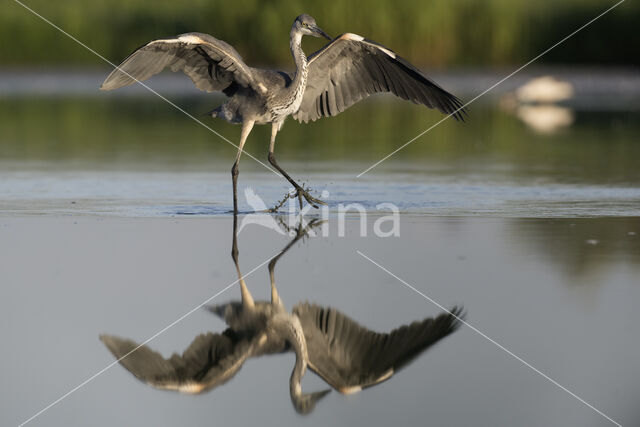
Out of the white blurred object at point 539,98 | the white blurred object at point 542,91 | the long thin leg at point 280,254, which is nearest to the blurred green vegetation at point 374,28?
the white blurred object at point 539,98

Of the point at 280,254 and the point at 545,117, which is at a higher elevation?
the point at 545,117

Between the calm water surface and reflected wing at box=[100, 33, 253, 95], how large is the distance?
1.14m

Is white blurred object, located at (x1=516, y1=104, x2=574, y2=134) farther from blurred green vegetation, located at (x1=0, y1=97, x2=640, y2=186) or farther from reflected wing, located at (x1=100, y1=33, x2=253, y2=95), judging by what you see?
reflected wing, located at (x1=100, y1=33, x2=253, y2=95)

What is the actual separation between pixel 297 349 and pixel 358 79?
5.89m

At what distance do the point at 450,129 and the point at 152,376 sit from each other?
14975 millimetres

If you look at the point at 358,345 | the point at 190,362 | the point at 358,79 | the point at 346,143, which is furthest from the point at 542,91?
the point at 190,362

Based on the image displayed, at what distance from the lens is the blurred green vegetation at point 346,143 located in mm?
13406

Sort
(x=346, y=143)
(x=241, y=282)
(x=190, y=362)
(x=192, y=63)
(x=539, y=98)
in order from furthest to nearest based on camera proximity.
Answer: (x=539, y=98) < (x=346, y=143) < (x=192, y=63) < (x=241, y=282) < (x=190, y=362)

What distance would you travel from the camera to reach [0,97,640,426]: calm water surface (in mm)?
4812

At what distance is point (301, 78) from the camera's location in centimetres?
1048

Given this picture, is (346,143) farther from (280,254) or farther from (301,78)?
(280,254)

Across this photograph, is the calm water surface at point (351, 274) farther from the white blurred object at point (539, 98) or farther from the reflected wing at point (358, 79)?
the white blurred object at point (539, 98)

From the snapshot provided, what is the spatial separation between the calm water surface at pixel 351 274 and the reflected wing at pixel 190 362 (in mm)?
71

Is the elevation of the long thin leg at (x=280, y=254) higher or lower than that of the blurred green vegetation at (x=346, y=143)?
lower
